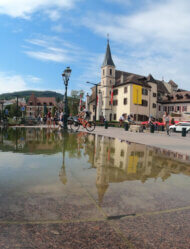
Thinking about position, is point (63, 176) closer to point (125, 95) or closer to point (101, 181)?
point (101, 181)

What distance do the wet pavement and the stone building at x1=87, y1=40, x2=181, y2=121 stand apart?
154 feet

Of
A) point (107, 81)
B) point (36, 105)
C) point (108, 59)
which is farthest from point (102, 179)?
point (36, 105)

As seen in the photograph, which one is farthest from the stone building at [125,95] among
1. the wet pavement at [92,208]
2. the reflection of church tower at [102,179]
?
the wet pavement at [92,208]

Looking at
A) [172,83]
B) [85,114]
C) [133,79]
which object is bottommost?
[85,114]

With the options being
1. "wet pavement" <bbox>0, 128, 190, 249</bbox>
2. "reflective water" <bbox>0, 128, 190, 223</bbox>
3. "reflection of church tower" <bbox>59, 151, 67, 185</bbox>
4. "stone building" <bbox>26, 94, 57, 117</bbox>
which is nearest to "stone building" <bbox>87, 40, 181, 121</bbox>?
"reflective water" <bbox>0, 128, 190, 223</bbox>

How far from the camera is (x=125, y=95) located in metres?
51.2

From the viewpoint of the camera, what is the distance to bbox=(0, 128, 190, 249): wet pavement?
1674 mm

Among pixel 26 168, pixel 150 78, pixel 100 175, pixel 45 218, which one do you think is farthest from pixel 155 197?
pixel 150 78

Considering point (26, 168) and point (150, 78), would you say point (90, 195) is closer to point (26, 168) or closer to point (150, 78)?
point (26, 168)

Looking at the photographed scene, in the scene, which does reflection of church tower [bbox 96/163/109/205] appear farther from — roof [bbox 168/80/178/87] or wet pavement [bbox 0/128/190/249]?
roof [bbox 168/80/178/87]

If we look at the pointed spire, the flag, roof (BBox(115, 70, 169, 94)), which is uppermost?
the pointed spire

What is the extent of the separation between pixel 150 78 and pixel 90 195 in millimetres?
55679

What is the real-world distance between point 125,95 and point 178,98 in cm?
1713

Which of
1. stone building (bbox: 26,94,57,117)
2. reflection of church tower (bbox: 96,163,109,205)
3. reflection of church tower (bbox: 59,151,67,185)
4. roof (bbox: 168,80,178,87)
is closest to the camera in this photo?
reflection of church tower (bbox: 96,163,109,205)
